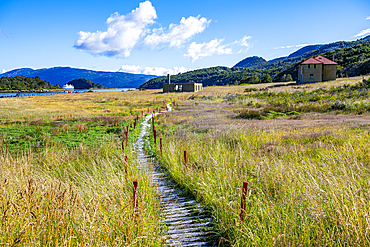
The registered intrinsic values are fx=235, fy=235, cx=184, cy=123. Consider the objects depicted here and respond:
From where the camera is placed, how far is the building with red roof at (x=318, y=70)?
52.8 meters

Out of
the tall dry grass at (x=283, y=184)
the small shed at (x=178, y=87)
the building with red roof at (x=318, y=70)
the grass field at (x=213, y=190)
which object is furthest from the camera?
the small shed at (x=178, y=87)

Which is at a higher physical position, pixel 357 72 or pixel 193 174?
pixel 357 72

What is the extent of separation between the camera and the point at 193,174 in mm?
5914

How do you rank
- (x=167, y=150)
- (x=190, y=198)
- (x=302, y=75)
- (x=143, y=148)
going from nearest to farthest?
(x=190, y=198), (x=167, y=150), (x=143, y=148), (x=302, y=75)

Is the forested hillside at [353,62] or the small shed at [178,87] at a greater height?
the forested hillside at [353,62]

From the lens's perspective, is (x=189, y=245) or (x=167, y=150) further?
(x=167, y=150)

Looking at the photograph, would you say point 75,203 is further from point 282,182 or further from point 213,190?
point 282,182

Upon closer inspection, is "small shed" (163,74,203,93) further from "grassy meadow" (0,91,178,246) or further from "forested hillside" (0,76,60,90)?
"forested hillside" (0,76,60,90)

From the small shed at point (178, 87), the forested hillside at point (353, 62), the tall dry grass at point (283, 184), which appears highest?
the forested hillside at point (353, 62)

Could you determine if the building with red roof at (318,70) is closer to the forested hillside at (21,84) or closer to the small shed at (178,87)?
the small shed at (178,87)

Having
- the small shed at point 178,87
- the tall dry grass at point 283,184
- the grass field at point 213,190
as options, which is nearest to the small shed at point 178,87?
the small shed at point 178,87

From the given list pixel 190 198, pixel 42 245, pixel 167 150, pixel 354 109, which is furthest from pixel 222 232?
pixel 354 109

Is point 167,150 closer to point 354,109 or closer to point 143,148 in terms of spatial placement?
point 143,148

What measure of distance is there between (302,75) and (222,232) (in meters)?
57.6
